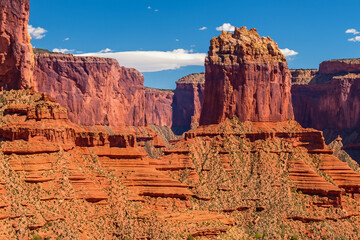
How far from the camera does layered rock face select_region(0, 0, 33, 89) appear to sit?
128m

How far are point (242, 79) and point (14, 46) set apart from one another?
185 feet

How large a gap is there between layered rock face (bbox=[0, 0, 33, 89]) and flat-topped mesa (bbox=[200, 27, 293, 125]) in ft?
163

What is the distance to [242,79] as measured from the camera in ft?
543

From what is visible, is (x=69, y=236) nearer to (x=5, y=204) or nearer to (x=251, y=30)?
(x=5, y=204)

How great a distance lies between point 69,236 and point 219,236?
30.7 meters

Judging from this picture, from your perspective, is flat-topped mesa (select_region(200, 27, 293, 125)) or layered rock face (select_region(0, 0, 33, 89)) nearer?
layered rock face (select_region(0, 0, 33, 89))

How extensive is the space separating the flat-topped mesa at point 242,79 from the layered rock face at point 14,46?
163 ft

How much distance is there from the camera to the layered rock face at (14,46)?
420 feet

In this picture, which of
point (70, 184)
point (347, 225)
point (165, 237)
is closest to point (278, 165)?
point (347, 225)

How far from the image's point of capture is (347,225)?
454ft

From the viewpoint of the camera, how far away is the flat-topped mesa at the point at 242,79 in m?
165

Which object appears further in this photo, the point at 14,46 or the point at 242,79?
the point at 242,79

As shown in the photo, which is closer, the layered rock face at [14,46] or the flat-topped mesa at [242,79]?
the layered rock face at [14,46]

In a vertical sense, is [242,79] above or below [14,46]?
below
